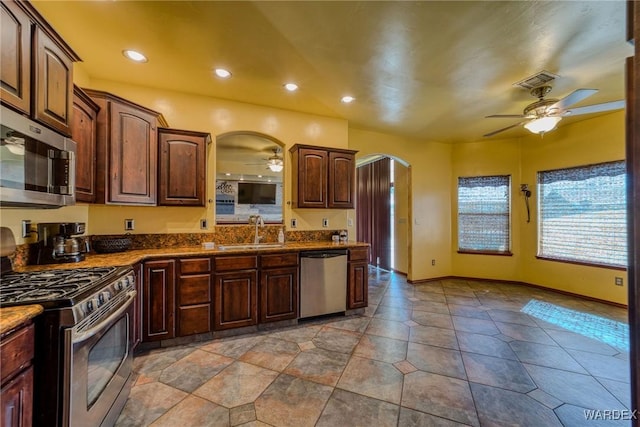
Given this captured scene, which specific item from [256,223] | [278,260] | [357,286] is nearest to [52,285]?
[278,260]

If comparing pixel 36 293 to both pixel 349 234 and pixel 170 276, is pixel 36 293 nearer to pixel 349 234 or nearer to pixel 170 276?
pixel 170 276

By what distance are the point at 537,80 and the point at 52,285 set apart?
4.50 meters

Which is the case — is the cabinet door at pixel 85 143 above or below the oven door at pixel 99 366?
above

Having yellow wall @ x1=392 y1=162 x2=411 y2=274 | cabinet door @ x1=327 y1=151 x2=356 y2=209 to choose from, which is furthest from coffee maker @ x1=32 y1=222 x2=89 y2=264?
yellow wall @ x1=392 y1=162 x2=411 y2=274

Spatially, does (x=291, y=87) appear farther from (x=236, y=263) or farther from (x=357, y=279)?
(x=357, y=279)

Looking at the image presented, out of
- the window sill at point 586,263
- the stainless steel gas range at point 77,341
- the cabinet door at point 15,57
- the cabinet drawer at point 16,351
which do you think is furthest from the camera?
the window sill at point 586,263

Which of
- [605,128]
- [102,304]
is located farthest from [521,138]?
[102,304]

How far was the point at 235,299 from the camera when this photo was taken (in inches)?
114

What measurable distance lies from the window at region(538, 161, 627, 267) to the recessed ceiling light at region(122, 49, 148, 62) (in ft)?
19.5

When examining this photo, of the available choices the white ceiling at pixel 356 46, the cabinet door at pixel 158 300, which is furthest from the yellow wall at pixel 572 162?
the cabinet door at pixel 158 300

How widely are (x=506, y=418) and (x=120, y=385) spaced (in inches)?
100

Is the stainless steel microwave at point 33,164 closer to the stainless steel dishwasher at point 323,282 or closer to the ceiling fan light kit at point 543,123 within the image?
the stainless steel dishwasher at point 323,282

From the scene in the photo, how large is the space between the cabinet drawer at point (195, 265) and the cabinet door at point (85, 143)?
95 cm

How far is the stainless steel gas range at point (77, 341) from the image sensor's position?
48.5 inches
